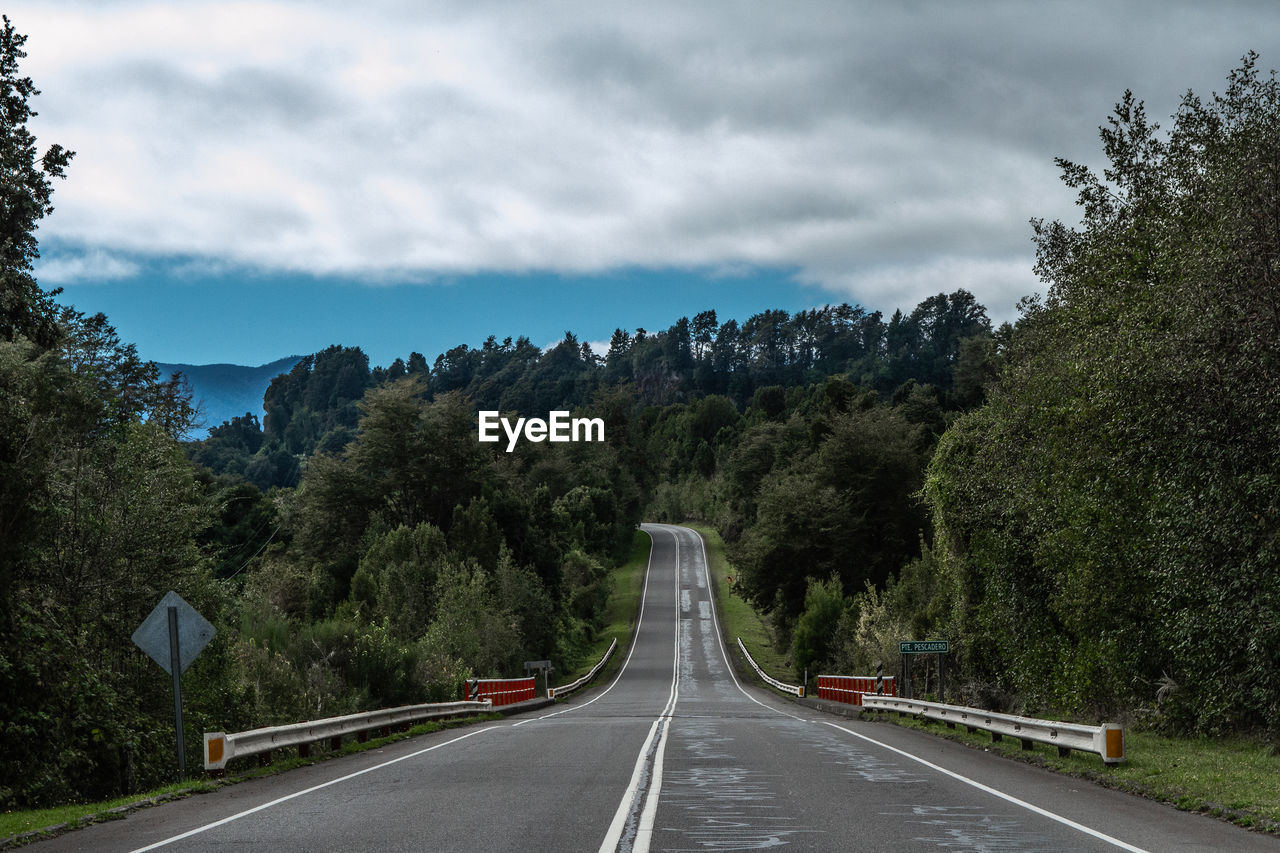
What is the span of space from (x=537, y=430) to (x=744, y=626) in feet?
139

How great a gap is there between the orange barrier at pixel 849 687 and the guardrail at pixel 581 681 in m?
12.0

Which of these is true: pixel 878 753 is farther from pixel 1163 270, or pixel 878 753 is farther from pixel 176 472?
pixel 176 472

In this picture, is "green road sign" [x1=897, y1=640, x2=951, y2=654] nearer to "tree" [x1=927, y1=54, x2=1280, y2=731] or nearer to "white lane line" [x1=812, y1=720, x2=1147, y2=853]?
"tree" [x1=927, y1=54, x2=1280, y2=731]

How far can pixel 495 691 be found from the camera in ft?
122

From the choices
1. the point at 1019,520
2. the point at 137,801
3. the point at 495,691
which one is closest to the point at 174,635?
the point at 137,801

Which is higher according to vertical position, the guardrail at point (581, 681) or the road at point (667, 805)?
the road at point (667, 805)

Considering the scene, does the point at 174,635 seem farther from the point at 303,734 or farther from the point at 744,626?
the point at 744,626

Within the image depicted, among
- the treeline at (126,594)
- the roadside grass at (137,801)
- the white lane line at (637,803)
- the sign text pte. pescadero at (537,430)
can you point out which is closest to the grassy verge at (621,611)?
the treeline at (126,594)

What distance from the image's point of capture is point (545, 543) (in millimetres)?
75000

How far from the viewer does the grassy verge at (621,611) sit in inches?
2643

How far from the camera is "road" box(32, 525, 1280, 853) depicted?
9.41 m

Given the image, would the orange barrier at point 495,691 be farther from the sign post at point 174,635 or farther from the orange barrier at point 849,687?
the sign post at point 174,635

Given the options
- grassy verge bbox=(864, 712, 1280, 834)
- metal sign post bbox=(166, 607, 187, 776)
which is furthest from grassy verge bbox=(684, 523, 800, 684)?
metal sign post bbox=(166, 607, 187, 776)

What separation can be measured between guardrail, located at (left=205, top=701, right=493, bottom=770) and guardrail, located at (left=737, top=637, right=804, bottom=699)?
72.0 feet
